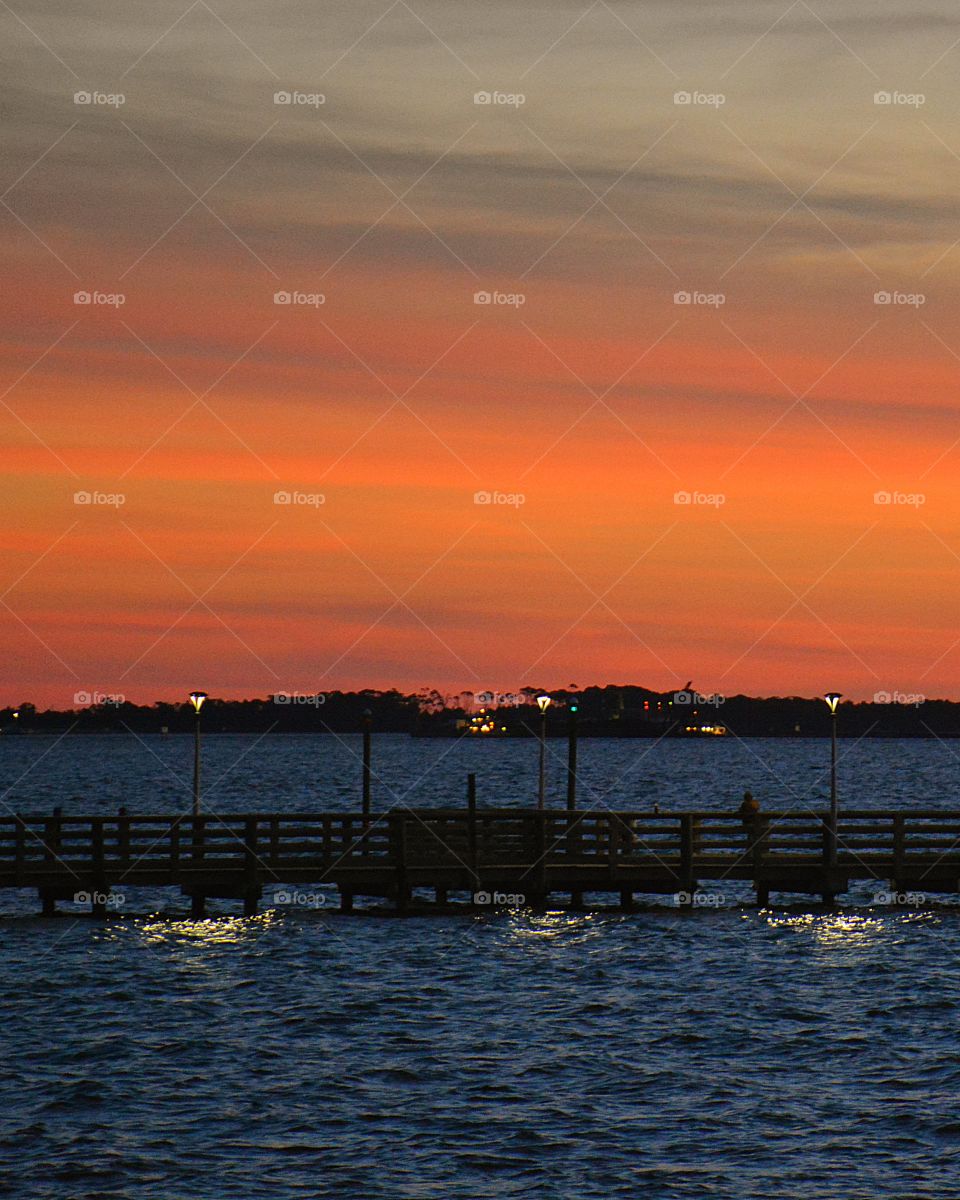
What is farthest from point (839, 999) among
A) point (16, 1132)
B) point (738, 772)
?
point (738, 772)

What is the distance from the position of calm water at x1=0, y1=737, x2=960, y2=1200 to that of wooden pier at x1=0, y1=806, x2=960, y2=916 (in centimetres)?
115

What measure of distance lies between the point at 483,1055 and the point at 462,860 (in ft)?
30.2

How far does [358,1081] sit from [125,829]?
11144 millimetres

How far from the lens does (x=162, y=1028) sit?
26.5 m

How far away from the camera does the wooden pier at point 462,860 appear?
32.6 m

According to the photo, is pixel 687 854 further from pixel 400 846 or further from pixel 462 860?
pixel 400 846

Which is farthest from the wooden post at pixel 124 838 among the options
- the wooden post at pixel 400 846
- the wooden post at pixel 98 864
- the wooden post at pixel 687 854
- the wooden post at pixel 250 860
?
the wooden post at pixel 687 854

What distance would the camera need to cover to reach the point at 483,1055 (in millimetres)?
24766

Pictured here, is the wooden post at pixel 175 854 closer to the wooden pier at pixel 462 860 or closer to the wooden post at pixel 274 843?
the wooden pier at pixel 462 860

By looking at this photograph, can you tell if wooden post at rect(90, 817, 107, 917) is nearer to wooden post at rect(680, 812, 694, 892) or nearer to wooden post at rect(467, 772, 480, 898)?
wooden post at rect(467, 772, 480, 898)

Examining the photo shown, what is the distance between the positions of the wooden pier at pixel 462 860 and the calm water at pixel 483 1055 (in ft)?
3.78

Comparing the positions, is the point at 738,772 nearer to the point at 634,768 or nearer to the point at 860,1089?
the point at 634,768

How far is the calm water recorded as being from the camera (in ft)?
63.0

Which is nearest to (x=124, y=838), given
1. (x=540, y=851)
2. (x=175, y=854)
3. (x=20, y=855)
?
(x=175, y=854)
